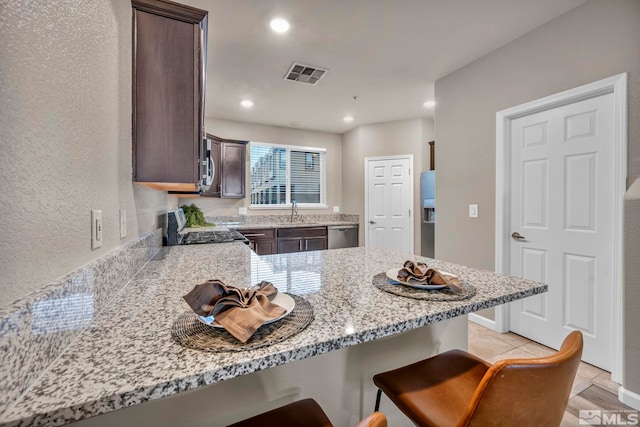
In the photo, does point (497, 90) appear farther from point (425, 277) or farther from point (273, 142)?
point (273, 142)

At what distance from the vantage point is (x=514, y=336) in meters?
2.50

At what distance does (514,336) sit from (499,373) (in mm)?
2472

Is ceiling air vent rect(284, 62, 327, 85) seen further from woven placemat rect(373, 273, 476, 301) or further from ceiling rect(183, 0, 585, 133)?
woven placemat rect(373, 273, 476, 301)

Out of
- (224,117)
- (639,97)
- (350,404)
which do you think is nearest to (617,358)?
(639,97)

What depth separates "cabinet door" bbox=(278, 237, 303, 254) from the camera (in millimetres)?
4352

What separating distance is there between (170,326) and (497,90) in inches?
119

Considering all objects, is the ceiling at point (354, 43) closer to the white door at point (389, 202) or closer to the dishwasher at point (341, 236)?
the white door at point (389, 202)

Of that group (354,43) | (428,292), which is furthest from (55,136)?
(354,43)

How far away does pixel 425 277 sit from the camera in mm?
976

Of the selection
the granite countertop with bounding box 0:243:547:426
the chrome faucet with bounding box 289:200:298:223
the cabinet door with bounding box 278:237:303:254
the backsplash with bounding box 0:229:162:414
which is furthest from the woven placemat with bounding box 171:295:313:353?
the chrome faucet with bounding box 289:200:298:223

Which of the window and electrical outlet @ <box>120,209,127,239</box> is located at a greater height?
the window

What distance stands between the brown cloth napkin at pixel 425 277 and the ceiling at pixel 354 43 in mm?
1912

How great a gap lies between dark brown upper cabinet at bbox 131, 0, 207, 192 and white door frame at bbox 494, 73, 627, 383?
8.08 ft

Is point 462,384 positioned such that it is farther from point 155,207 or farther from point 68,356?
point 155,207
